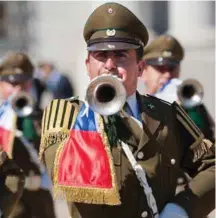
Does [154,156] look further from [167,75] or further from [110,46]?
[167,75]

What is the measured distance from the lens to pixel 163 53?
22.7ft

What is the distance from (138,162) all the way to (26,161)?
118 inches

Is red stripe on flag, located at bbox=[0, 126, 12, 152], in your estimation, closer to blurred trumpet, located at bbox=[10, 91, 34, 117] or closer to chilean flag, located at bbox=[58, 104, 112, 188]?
blurred trumpet, located at bbox=[10, 91, 34, 117]

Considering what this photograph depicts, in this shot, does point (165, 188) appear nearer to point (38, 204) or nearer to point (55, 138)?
point (55, 138)

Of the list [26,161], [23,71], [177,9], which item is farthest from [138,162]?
[177,9]

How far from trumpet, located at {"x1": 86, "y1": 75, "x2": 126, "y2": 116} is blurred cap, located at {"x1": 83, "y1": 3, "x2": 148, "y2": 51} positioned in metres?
0.26

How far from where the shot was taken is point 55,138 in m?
3.27

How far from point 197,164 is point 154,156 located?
10.9 inches

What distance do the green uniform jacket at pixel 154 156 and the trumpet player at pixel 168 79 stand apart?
8.51 ft

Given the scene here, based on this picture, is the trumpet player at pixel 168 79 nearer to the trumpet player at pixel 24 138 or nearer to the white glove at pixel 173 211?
the trumpet player at pixel 24 138

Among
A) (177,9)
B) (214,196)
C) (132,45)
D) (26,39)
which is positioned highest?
(132,45)

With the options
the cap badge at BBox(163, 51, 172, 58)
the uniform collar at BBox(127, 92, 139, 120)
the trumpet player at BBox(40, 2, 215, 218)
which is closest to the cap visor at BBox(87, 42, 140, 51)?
the trumpet player at BBox(40, 2, 215, 218)

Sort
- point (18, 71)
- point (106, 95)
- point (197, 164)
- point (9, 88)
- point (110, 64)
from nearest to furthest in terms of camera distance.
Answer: point (106, 95), point (110, 64), point (197, 164), point (9, 88), point (18, 71)

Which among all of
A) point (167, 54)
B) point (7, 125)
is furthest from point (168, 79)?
point (7, 125)
